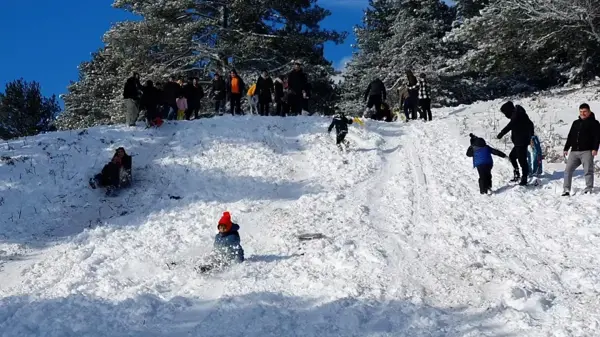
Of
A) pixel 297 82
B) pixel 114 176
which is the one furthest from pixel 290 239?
pixel 297 82

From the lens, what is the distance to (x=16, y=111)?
40531 mm

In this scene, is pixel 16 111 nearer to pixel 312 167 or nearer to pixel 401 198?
pixel 312 167

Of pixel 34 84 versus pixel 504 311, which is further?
pixel 34 84

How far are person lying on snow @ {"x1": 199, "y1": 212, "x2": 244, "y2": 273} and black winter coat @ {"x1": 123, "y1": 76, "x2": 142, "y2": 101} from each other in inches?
354

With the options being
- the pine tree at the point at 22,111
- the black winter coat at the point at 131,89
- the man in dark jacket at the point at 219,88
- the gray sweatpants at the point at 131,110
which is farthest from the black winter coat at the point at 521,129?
the pine tree at the point at 22,111

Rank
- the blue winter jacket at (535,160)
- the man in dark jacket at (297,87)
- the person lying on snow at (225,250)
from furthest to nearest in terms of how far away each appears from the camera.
A: the man in dark jacket at (297,87), the blue winter jacket at (535,160), the person lying on snow at (225,250)

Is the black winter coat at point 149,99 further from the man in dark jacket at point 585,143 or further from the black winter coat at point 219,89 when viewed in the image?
the man in dark jacket at point 585,143

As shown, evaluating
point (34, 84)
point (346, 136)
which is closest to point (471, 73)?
point (346, 136)

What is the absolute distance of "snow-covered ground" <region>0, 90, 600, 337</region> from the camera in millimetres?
6910

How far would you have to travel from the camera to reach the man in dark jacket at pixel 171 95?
62.1 ft

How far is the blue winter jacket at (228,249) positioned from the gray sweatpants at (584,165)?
672 centimetres

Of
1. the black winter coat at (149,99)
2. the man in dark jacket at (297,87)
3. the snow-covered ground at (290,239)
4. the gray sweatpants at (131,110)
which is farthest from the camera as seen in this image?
the man in dark jacket at (297,87)

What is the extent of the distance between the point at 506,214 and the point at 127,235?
7.20 metres

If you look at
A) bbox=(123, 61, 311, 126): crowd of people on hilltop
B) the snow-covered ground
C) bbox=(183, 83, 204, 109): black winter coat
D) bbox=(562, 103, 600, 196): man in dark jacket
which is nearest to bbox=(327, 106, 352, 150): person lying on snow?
the snow-covered ground
